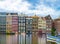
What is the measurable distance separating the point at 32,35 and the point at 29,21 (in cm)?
22

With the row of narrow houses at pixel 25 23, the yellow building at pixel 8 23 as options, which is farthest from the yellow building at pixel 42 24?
the yellow building at pixel 8 23

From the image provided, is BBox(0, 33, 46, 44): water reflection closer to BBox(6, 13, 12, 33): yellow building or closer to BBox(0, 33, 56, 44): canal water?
BBox(0, 33, 56, 44): canal water

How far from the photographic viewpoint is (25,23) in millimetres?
2299

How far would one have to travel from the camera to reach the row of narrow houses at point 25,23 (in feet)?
7.45

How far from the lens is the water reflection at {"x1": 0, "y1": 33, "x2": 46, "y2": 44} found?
2.29 m

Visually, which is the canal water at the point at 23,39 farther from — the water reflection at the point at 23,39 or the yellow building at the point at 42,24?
the yellow building at the point at 42,24

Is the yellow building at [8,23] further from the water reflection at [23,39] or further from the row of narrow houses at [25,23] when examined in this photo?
the water reflection at [23,39]

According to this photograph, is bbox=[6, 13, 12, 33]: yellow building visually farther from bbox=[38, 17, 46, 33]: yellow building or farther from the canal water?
bbox=[38, 17, 46, 33]: yellow building

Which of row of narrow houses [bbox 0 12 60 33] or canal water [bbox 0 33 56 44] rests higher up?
row of narrow houses [bbox 0 12 60 33]

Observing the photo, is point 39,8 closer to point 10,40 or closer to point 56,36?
point 56,36

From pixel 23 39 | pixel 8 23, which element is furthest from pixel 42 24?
pixel 8 23

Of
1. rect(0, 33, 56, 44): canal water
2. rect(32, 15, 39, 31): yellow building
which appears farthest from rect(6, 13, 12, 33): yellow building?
rect(32, 15, 39, 31): yellow building

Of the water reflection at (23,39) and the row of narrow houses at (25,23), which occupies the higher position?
the row of narrow houses at (25,23)

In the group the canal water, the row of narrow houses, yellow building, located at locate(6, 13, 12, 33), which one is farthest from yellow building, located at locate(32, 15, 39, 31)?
yellow building, located at locate(6, 13, 12, 33)
